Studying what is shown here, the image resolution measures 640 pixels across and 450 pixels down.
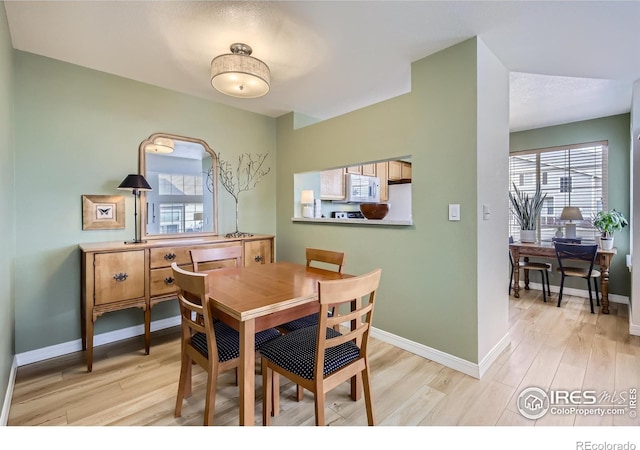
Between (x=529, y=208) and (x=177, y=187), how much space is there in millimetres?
4687

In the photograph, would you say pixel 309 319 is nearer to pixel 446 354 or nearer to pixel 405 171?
pixel 446 354

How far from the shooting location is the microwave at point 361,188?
15.4ft

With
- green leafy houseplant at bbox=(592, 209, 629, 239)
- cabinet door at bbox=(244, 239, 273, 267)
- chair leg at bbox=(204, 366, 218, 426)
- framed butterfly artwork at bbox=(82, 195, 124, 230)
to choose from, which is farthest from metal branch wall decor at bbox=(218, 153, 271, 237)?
green leafy houseplant at bbox=(592, 209, 629, 239)

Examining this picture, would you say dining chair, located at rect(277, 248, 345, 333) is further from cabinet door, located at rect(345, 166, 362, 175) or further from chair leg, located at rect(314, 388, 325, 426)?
cabinet door, located at rect(345, 166, 362, 175)

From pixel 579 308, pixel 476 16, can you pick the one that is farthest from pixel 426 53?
pixel 579 308

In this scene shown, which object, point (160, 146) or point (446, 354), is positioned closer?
point (446, 354)

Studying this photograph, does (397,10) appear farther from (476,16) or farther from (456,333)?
(456,333)

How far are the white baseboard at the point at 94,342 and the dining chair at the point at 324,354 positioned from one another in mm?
1845

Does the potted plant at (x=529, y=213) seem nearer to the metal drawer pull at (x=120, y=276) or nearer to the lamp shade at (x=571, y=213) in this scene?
the lamp shade at (x=571, y=213)

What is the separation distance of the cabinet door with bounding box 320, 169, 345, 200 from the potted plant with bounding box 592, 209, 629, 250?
3263mm

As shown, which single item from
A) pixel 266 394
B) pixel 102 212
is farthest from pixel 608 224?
pixel 102 212

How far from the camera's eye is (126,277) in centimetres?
239

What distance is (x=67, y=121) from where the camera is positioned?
8.22 ft

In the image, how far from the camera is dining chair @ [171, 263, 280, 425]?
1467 mm
